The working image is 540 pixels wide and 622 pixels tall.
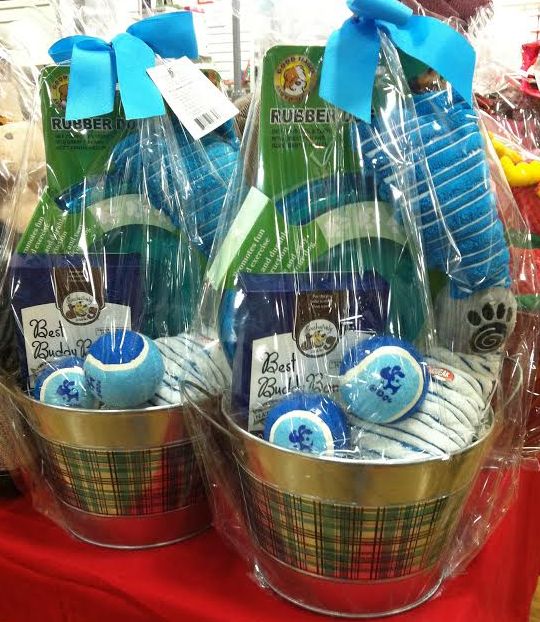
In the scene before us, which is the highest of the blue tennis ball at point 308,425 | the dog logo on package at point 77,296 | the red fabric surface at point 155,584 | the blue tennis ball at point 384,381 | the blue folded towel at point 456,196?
the blue folded towel at point 456,196

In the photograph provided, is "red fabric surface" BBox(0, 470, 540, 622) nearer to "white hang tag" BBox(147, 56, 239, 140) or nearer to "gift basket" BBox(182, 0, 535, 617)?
"gift basket" BBox(182, 0, 535, 617)

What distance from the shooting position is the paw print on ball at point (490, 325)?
632 millimetres

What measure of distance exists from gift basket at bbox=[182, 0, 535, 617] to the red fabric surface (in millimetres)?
27

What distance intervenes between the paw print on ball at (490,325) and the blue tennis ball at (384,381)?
0.12 m

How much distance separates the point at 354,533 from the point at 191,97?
0.51 metres

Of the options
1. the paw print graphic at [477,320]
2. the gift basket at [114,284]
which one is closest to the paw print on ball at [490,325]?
the paw print graphic at [477,320]

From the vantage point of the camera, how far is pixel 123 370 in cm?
60

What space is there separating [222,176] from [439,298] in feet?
0.97

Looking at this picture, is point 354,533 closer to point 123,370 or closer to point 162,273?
point 123,370

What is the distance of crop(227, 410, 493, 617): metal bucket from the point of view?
0.53 meters

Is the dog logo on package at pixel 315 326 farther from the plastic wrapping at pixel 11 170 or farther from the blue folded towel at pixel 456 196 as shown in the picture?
the plastic wrapping at pixel 11 170

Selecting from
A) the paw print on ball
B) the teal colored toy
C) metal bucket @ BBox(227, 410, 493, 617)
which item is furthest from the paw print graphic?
the teal colored toy

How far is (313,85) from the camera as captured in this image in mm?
635

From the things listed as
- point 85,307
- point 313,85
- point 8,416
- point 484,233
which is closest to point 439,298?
point 484,233
